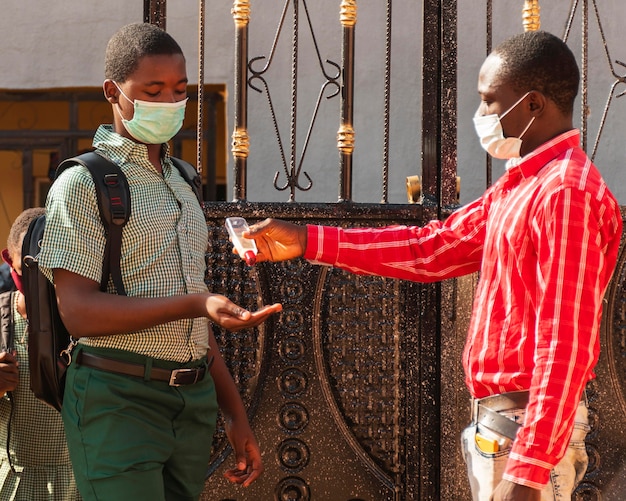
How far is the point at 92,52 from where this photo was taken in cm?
600

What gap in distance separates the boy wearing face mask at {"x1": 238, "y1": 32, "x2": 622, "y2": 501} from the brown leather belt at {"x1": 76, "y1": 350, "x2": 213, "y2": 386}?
42 centimetres

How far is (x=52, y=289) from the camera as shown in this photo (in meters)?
2.64

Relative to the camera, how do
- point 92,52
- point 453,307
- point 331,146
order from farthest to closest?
point 92,52 → point 331,146 → point 453,307

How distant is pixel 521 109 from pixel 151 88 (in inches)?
37.2

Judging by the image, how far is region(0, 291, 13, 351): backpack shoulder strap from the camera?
11.1 feet

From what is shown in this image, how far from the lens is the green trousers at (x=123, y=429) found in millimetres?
2457

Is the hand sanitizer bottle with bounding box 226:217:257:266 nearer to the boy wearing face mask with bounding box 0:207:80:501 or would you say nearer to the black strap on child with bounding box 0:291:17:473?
the boy wearing face mask with bounding box 0:207:80:501

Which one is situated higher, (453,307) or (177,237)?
(177,237)

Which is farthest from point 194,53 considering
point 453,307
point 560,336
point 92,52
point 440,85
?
point 560,336

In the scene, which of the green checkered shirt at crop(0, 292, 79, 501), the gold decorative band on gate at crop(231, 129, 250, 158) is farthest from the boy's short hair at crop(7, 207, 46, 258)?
the gold decorative band on gate at crop(231, 129, 250, 158)

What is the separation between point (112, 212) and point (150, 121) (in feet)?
0.96

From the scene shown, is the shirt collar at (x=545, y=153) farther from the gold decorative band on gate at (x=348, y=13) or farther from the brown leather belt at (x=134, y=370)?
the gold decorative band on gate at (x=348, y=13)

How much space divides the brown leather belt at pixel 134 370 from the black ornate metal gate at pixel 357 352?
135 centimetres

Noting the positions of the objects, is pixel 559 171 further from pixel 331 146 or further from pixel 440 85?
pixel 331 146
